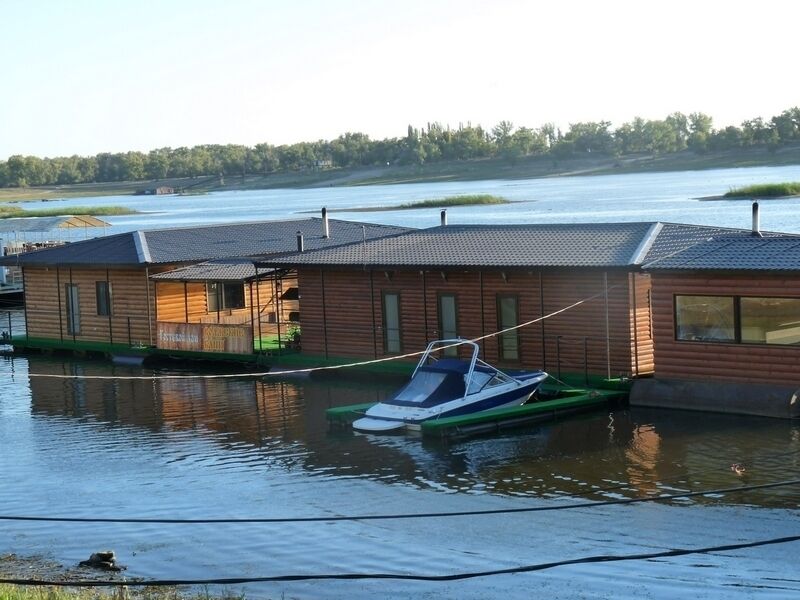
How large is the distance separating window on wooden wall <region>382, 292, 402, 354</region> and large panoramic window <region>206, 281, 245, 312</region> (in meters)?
9.00

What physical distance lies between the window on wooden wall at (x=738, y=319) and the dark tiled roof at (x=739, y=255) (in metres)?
0.76

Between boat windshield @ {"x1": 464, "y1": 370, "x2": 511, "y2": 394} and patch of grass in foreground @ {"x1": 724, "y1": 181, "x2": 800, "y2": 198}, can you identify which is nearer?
boat windshield @ {"x1": 464, "y1": 370, "x2": 511, "y2": 394}

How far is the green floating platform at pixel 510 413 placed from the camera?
88.4 feet

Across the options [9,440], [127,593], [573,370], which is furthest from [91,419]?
[127,593]

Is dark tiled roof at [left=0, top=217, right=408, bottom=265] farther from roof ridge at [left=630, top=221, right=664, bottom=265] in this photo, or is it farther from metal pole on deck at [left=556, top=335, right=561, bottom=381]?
roof ridge at [left=630, top=221, right=664, bottom=265]

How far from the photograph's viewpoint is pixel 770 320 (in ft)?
88.7

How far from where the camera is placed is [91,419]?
32031 millimetres

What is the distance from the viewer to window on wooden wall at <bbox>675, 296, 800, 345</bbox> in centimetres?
2677

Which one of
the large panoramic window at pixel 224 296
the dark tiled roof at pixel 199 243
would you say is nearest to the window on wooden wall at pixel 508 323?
the dark tiled roof at pixel 199 243

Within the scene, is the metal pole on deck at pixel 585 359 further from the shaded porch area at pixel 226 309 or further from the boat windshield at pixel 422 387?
the shaded porch area at pixel 226 309

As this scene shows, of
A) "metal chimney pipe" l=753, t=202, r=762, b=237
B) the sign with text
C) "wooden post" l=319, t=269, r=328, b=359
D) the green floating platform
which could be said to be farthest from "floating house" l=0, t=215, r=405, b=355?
"metal chimney pipe" l=753, t=202, r=762, b=237

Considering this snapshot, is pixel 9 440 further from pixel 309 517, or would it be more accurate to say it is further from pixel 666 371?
pixel 666 371

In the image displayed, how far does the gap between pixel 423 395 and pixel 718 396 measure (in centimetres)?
647

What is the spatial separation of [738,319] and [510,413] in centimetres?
536
